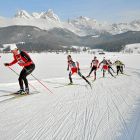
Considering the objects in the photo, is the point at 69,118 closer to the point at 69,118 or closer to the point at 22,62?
the point at 69,118

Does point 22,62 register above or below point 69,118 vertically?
above

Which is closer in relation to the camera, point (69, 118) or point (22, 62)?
point (69, 118)

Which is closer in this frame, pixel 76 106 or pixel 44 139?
pixel 44 139

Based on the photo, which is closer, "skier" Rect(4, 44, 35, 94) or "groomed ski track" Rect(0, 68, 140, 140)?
"groomed ski track" Rect(0, 68, 140, 140)

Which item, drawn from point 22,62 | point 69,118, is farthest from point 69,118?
point 22,62

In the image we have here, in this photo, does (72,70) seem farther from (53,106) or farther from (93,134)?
(93,134)

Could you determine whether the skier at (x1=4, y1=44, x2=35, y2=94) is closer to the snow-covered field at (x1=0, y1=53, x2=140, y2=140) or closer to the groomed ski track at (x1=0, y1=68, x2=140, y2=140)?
the snow-covered field at (x1=0, y1=53, x2=140, y2=140)

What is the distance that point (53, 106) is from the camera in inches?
345

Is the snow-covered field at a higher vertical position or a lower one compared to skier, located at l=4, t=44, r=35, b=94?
lower

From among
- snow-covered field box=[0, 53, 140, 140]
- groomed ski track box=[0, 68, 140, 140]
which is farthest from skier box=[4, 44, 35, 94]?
groomed ski track box=[0, 68, 140, 140]

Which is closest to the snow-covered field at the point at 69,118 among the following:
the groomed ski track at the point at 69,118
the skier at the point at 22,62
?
the groomed ski track at the point at 69,118

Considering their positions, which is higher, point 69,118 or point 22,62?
point 22,62

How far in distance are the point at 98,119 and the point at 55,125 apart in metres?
1.20


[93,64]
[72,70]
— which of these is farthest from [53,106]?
[93,64]
